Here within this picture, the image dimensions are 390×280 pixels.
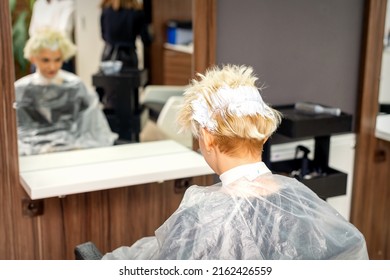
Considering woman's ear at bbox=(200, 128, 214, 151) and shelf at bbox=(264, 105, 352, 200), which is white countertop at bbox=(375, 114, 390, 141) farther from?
woman's ear at bbox=(200, 128, 214, 151)

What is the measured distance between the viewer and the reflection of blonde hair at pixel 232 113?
1257 millimetres

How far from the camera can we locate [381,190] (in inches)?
102

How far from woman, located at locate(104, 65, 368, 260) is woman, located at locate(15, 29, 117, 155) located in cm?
94

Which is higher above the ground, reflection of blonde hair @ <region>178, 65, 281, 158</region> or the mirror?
the mirror

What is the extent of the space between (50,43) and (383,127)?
4.86ft

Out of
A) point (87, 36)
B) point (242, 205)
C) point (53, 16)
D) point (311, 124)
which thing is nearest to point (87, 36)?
point (87, 36)

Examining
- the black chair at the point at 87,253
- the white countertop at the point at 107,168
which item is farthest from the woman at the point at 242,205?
the white countertop at the point at 107,168

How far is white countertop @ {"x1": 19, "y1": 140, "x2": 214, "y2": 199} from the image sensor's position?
1.81m

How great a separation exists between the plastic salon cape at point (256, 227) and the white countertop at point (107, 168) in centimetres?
60

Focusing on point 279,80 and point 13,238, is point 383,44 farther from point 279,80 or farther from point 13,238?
point 13,238

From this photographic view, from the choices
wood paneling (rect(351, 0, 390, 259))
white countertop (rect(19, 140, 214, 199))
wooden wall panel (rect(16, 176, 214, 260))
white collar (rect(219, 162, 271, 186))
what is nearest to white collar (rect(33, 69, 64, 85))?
white countertop (rect(19, 140, 214, 199))

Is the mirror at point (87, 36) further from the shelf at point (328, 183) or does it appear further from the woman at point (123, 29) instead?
the shelf at point (328, 183)

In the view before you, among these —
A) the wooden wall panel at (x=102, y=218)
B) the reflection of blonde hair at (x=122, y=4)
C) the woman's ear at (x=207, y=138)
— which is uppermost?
the reflection of blonde hair at (x=122, y=4)
